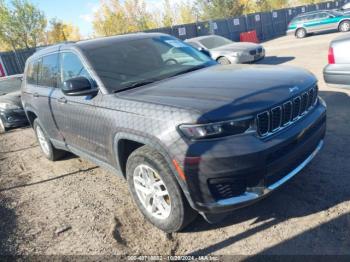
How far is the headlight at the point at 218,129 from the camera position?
256 cm

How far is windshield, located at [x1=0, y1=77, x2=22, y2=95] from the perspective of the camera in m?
10.3

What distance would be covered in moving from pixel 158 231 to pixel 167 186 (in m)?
0.69

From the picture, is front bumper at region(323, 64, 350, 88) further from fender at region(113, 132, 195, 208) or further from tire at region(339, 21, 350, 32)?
tire at region(339, 21, 350, 32)

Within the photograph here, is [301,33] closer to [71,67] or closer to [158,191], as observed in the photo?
[71,67]

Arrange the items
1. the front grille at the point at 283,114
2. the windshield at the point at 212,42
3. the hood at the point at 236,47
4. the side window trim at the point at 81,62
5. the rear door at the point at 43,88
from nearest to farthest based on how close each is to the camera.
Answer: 1. the front grille at the point at 283,114
2. the side window trim at the point at 81,62
3. the rear door at the point at 43,88
4. the hood at the point at 236,47
5. the windshield at the point at 212,42

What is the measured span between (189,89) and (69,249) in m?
2.03

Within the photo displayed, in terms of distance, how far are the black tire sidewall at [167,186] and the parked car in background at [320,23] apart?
71.3ft

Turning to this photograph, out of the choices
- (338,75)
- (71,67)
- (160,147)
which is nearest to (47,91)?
(71,67)

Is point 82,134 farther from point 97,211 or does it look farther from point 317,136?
point 317,136

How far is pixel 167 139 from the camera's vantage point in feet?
8.89

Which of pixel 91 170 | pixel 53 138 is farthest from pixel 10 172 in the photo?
pixel 91 170

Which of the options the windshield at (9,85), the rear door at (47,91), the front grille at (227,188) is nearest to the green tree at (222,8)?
the windshield at (9,85)

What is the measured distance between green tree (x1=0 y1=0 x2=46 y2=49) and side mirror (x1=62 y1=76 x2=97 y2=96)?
2760 cm

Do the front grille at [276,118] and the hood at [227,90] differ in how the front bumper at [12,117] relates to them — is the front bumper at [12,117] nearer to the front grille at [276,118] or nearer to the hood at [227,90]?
the hood at [227,90]
